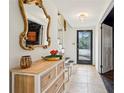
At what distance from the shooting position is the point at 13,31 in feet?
5.74

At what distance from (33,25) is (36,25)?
0.46 ft

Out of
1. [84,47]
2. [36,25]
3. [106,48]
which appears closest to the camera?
[36,25]

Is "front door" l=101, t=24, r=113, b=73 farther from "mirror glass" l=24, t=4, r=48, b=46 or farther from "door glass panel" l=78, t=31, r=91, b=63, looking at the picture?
"mirror glass" l=24, t=4, r=48, b=46

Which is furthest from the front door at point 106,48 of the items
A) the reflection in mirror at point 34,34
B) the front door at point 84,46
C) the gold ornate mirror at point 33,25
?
the reflection in mirror at point 34,34

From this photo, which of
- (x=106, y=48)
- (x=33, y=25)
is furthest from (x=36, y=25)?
(x=106, y=48)

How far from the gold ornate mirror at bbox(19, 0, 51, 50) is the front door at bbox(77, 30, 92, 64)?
200 inches

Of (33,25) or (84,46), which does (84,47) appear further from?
(33,25)

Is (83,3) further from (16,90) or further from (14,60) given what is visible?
(16,90)

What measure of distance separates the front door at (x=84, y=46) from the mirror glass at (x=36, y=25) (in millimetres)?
5135

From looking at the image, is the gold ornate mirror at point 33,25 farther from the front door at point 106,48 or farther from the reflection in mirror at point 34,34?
the front door at point 106,48

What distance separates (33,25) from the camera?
7.54ft

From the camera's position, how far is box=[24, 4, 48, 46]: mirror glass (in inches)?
84.1

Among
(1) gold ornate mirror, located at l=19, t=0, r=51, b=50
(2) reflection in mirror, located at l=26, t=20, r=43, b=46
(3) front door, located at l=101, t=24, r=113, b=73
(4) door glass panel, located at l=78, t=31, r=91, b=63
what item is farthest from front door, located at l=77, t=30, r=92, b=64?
(2) reflection in mirror, located at l=26, t=20, r=43, b=46
